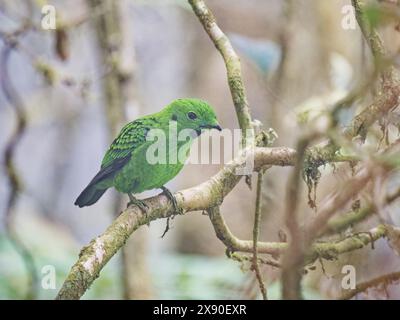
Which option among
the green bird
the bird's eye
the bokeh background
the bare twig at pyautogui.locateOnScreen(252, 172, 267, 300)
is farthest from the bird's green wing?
the bokeh background

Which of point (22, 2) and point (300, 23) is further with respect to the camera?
point (300, 23)

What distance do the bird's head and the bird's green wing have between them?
9 centimetres

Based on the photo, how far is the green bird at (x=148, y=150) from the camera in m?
1.42

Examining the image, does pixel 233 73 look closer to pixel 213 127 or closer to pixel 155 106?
pixel 213 127

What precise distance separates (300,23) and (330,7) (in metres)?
0.18

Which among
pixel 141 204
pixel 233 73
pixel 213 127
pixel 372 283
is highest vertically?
pixel 233 73

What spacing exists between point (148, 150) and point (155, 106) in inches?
→ 34.4

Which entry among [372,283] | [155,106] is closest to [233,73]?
[372,283]

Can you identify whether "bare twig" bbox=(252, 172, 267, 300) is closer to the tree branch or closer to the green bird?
the tree branch

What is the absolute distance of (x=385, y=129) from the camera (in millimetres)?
1422

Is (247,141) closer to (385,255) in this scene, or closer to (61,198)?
(385,255)

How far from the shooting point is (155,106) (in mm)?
2344

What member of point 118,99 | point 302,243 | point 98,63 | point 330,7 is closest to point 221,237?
point 302,243
